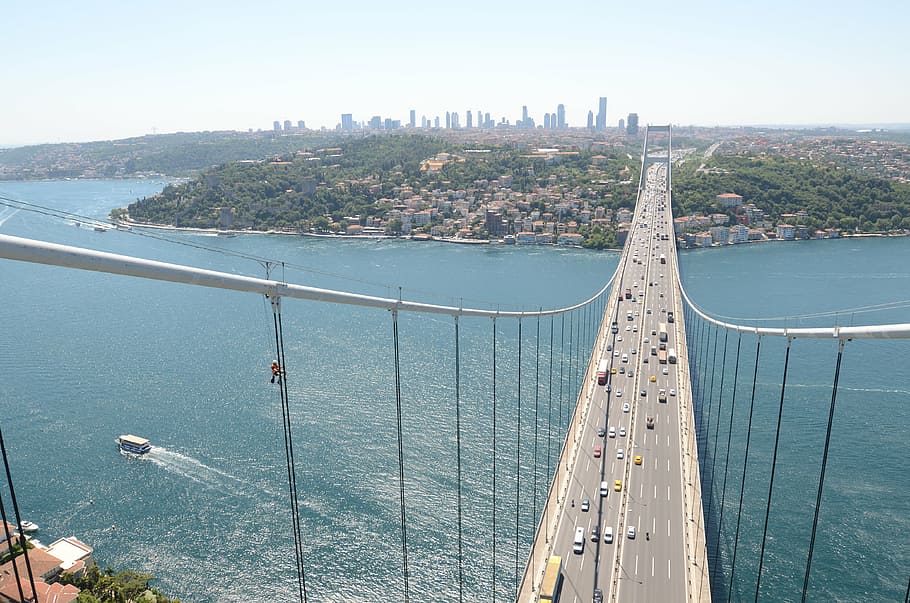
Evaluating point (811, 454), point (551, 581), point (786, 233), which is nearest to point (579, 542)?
point (551, 581)

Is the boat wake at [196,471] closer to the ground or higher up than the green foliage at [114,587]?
closer to the ground

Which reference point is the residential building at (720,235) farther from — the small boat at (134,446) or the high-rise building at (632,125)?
the high-rise building at (632,125)

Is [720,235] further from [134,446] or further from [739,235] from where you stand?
[134,446]

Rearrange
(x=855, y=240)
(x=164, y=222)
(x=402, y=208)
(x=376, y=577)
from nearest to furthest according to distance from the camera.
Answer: (x=376, y=577) → (x=855, y=240) → (x=164, y=222) → (x=402, y=208)

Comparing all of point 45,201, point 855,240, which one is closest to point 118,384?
point 45,201

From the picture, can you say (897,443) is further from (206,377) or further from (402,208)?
(402,208)

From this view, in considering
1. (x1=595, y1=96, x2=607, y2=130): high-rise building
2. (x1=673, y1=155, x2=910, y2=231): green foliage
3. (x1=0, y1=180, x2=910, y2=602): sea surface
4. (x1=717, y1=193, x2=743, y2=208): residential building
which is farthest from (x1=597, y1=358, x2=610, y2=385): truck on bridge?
(x1=595, y1=96, x2=607, y2=130): high-rise building

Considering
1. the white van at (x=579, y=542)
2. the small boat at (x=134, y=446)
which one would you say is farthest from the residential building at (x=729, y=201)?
the small boat at (x=134, y=446)
